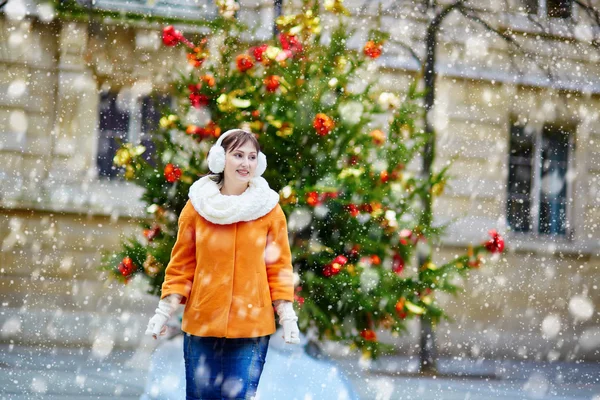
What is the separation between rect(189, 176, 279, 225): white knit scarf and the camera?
12.1ft

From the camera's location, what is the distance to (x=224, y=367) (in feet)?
12.2

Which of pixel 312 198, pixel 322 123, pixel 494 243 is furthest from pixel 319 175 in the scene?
pixel 494 243

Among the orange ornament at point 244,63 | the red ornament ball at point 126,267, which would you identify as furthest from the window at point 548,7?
the red ornament ball at point 126,267

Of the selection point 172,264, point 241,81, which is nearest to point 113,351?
point 241,81

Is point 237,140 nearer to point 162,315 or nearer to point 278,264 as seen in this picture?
point 278,264

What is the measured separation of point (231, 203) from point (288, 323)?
0.56m

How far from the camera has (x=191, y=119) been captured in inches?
238

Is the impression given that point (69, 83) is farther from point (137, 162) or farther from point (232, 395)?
point (232, 395)

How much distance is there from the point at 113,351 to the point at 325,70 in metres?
5.18

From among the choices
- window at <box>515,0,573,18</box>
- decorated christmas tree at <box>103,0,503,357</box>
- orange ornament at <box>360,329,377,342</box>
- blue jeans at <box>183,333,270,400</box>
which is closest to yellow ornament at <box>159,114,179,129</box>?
decorated christmas tree at <box>103,0,503,357</box>

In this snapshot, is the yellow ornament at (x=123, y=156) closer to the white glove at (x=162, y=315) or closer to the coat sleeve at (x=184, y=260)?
the coat sleeve at (x=184, y=260)

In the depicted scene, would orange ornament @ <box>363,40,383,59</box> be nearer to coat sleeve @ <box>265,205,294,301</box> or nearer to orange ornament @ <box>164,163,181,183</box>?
orange ornament @ <box>164,163,181,183</box>

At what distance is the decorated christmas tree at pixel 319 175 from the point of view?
5.61 m

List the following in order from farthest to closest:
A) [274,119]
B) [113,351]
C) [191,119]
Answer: [113,351] → [191,119] → [274,119]
